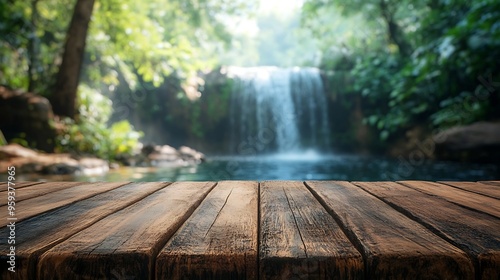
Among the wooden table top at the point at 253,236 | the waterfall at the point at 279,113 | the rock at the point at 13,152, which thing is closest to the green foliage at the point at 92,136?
the rock at the point at 13,152

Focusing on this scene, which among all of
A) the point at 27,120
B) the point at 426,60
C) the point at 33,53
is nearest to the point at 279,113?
the point at 426,60

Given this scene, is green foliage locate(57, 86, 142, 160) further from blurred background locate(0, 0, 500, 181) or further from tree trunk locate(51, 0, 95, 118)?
tree trunk locate(51, 0, 95, 118)

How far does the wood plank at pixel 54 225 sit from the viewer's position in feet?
2.41

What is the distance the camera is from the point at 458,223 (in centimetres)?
97

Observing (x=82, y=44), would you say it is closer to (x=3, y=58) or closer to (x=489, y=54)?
(x=3, y=58)

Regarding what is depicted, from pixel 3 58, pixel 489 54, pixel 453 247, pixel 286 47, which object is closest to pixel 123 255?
pixel 453 247

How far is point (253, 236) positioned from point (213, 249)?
0.13 meters

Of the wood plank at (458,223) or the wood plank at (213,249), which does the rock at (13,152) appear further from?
the wood plank at (458,223)

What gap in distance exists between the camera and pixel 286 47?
4159 cm

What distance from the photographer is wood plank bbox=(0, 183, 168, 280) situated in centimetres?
74

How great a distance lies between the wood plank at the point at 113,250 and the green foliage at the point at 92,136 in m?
6.95

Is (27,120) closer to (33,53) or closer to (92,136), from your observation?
(92,136)

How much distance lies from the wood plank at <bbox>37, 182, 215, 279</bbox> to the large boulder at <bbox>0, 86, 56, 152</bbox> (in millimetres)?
7060

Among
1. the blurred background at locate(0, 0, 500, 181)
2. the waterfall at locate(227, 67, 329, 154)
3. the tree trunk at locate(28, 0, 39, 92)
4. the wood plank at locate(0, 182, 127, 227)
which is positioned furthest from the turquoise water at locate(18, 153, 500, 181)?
the waterfall at locate(227, 67, 329, 154)
